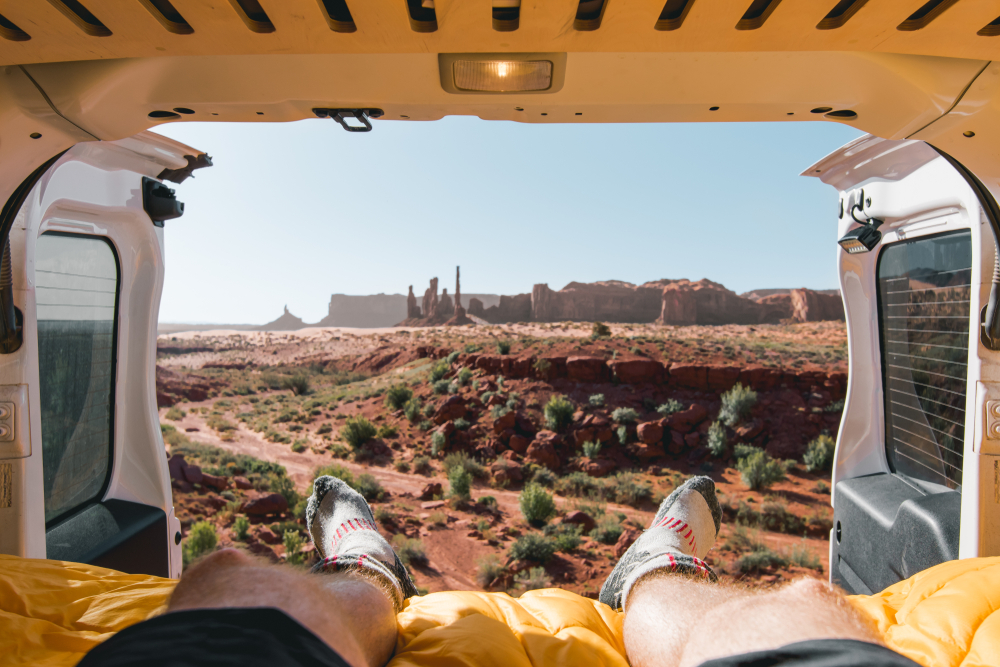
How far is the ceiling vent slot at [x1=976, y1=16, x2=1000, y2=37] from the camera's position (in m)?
0.77

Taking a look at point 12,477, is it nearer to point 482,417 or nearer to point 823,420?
point 482,417

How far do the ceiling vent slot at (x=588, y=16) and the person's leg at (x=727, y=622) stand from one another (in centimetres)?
107

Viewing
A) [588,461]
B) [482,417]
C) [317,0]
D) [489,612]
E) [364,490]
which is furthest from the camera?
[482,417]

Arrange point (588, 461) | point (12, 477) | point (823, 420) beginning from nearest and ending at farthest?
point (12, 477) → point (588, 461) → point (823, 420)

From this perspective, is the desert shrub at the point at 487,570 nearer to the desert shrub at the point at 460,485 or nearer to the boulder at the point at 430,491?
the desert shrub at the point at 460,485

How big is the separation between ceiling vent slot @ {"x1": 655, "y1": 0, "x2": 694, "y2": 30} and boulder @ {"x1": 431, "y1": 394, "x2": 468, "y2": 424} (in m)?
9.30

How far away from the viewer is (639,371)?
10117 mm

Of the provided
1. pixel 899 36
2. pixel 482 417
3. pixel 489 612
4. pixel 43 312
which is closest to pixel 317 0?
pixel 899 36

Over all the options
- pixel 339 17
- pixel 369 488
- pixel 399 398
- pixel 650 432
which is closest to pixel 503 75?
pixel 339 17

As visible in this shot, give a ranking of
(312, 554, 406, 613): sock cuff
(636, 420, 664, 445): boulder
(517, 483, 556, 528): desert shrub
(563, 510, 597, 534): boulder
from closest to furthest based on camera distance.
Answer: (312, 554, 406, 613): sock cuff
(563, 510, 597, 534): boulder
(517, 483, 556, 528): desert shrub
(636, 420, 664, 445): boulder

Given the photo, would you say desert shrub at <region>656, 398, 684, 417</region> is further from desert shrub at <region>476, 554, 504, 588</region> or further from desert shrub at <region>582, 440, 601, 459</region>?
desert shrub at <region>476, 554, 504, 588</region>

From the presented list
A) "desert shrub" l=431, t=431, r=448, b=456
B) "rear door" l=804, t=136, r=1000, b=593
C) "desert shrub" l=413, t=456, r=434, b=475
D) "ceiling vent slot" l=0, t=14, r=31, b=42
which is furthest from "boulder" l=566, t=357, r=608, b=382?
"ceiling vent slot" l=0, t=14, r=31, b=42

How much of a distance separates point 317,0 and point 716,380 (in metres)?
10.3

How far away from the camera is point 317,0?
2.39 ft
